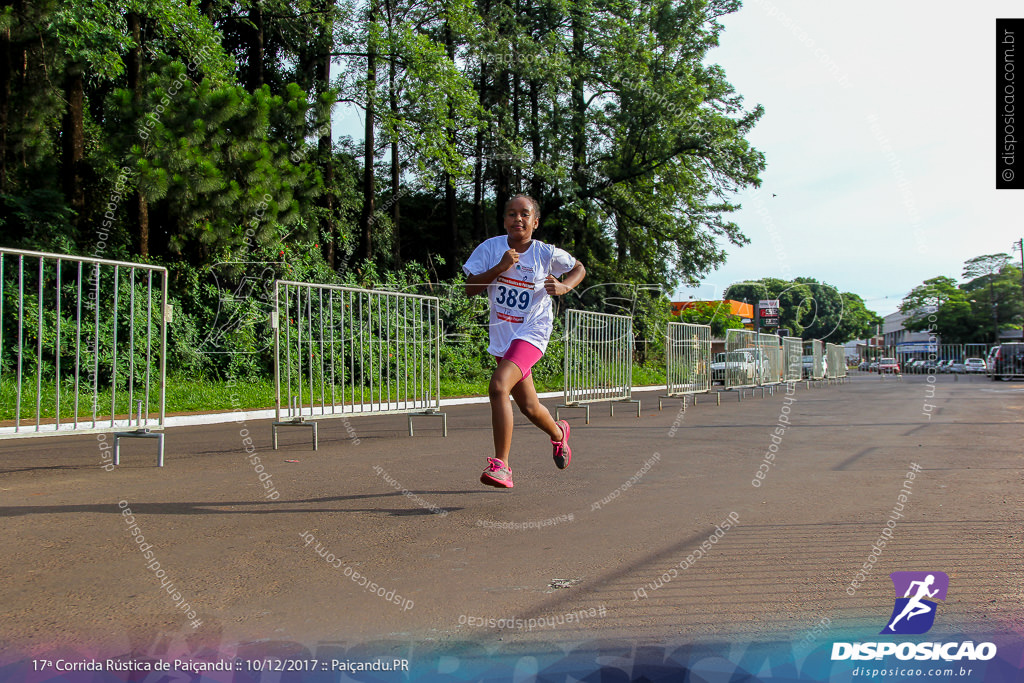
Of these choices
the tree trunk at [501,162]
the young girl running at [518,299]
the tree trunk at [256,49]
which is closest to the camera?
the young girl running at [518,299]

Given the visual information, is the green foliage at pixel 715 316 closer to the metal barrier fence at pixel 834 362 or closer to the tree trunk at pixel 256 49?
the metal barrier fence at pixel 834 362

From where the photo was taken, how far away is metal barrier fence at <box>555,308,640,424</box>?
13.3 m

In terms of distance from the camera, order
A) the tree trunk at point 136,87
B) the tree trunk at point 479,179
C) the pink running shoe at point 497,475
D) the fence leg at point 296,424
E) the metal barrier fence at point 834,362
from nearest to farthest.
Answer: the pink running shoe at point 497,475
the fence leg at point 296,424
the tree trunk at point 136,87
the tree trunk at point 479,179
the metal barrier fence at point 834,362

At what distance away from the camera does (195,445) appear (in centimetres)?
893

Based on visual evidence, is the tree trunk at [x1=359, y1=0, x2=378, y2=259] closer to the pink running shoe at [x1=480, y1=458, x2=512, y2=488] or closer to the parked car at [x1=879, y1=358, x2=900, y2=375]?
the pink running shoe at [x1=480, y1=458, x2=512, y2=488]

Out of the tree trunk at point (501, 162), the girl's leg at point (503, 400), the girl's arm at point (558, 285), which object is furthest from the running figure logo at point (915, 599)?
the tree trunk at point (501, 162)

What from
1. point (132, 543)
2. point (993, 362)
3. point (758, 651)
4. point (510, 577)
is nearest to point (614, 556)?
point (510, 577)

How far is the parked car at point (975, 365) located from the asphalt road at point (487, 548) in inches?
2498

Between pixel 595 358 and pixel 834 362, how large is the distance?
29.4m

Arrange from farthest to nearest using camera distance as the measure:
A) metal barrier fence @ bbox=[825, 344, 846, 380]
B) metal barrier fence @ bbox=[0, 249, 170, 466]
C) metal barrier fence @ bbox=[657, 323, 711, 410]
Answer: metal barrier fence @ bbox=[825, 344, 846, 380]
metal barrier fence @ bbox=[657, 323, 711, 410]
metal barrier fence @ bbox=[0, 249, 170, 466]

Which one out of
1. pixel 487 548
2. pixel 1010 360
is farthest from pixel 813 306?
pixel 487 548

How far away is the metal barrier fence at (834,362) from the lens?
3819 centimetres

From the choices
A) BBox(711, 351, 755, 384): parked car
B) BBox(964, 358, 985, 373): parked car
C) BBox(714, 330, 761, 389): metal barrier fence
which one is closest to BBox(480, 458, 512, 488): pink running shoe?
BBox(714, 330, 761, 389): metal barrier fence

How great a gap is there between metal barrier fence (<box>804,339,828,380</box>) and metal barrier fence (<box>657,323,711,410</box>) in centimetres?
1709
